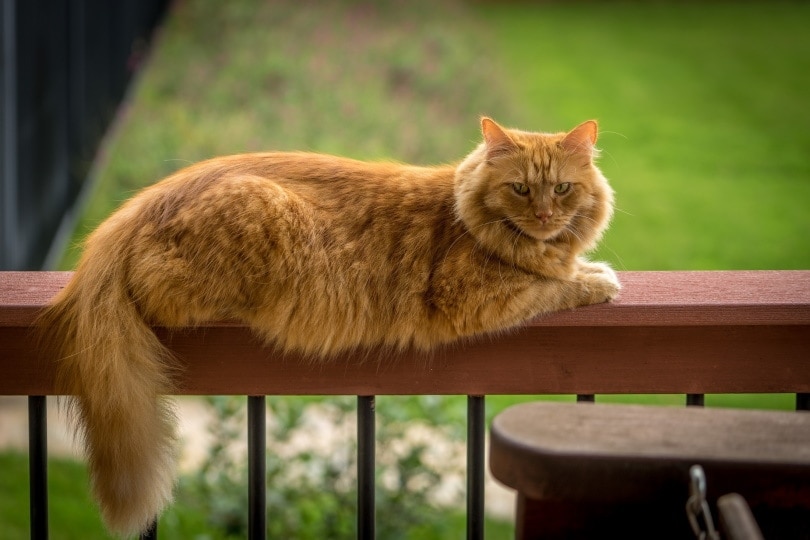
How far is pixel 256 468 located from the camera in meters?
1.74

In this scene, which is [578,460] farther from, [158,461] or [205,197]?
[205,197]

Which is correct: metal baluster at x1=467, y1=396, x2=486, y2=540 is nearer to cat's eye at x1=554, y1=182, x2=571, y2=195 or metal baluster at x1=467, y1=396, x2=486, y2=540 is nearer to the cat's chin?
the cat's chin

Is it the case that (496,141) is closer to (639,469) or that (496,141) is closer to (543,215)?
(543,215)

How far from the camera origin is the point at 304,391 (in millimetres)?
1733

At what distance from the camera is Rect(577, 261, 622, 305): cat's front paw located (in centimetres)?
180

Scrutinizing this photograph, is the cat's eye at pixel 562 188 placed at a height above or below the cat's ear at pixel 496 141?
below

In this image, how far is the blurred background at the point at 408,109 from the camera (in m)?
5.08

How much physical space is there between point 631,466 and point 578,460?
0.06m

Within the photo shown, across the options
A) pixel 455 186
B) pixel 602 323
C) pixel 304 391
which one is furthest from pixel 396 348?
pixel 455 186

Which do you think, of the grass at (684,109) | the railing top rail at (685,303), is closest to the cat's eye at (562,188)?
the railing top rail at (685,303)

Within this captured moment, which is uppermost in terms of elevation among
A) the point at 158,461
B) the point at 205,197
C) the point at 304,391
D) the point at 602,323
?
the point at 205,197

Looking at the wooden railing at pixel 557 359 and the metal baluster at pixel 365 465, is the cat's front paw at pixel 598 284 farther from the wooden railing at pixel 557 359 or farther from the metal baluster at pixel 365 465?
the metal baluster at pixel 365 465

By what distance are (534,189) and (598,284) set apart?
0.35 meters

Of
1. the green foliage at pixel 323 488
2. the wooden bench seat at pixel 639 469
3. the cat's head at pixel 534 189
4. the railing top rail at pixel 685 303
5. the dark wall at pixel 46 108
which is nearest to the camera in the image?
the wooden bench seat at pixel 639 469
